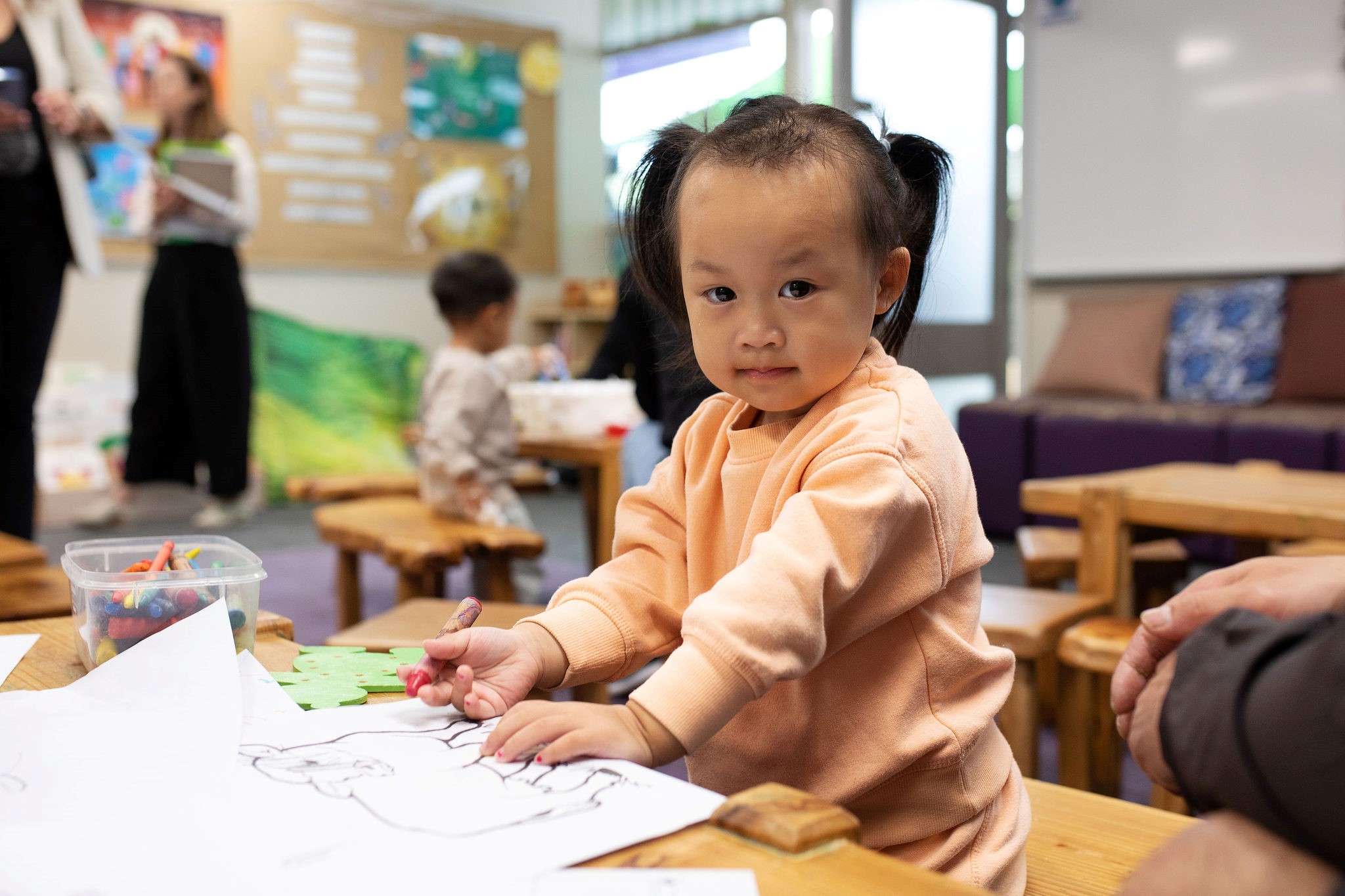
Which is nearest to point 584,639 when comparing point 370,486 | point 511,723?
point 511,723

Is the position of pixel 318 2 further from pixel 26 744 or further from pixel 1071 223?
pixel 26 744

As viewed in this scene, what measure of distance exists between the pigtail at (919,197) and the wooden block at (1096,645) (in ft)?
2.38

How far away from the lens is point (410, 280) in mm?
5879

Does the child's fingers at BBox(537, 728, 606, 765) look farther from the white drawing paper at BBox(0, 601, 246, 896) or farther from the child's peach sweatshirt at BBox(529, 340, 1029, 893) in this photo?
the white drawing paper at BBox(0, 601, 246, 896)

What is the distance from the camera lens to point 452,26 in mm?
5891

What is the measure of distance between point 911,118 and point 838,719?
374 cm

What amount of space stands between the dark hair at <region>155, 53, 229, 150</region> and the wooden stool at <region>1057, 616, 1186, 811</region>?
11.7 ft

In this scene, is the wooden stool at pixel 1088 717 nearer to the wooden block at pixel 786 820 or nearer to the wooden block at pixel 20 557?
the wooden block at pixel 786 820

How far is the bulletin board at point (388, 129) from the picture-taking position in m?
5.34

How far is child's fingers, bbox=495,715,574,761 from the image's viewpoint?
570 millimetres

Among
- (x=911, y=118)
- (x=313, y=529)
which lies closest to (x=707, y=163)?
(x=911, y=118)

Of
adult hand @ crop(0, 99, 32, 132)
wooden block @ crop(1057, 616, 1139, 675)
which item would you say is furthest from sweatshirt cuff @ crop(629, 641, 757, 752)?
adult hand @ crop(0, 99, 32, 132)

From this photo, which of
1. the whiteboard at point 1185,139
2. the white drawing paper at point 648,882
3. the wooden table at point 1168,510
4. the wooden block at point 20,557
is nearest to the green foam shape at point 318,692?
the white drawing paper at point 648,882

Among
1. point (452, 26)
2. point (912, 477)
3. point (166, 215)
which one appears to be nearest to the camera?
point (912, 477)
